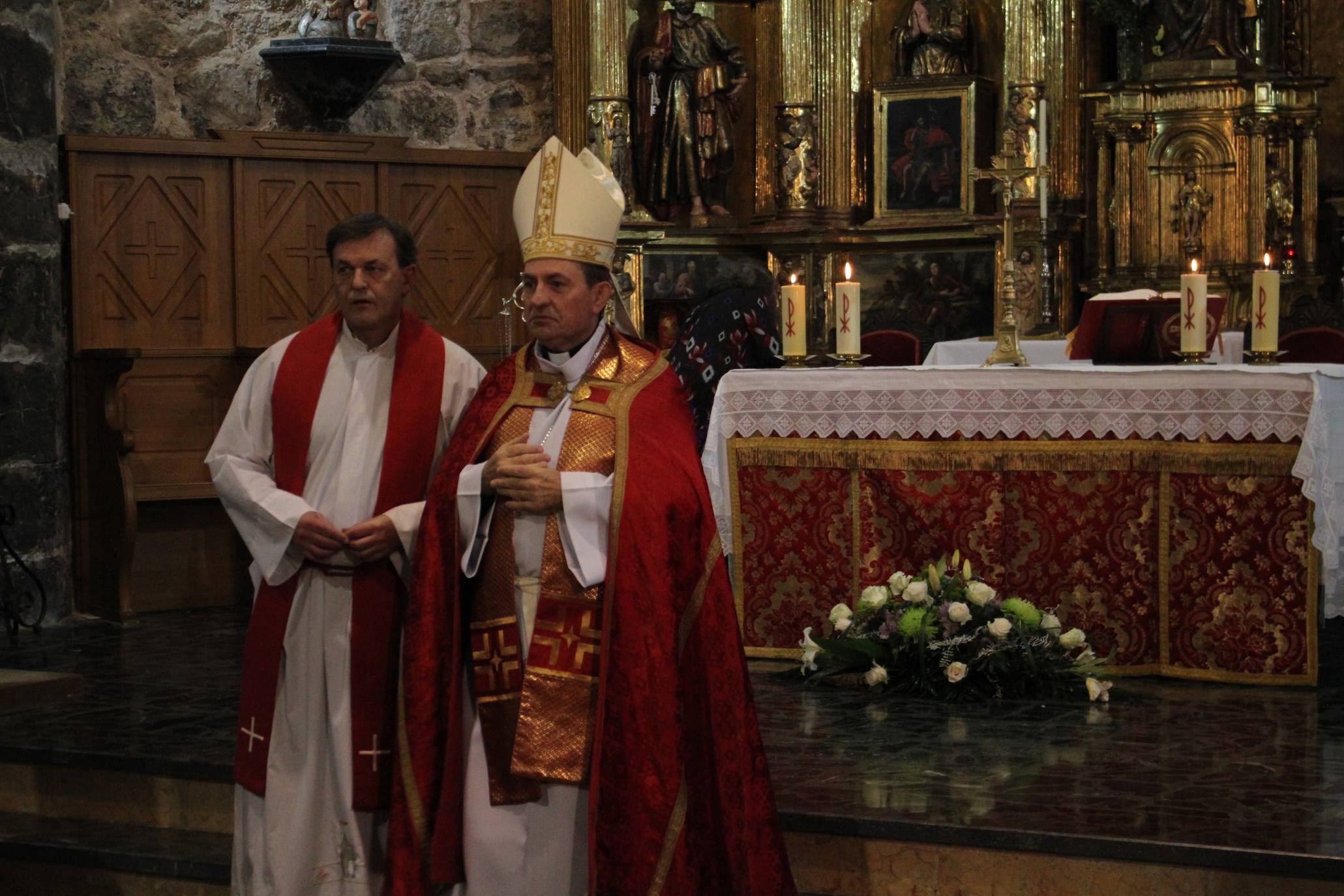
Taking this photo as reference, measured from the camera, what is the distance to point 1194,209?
8.36m

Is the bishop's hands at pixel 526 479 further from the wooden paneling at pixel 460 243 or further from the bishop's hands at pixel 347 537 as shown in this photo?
the wooden paneling at pixel 460 243

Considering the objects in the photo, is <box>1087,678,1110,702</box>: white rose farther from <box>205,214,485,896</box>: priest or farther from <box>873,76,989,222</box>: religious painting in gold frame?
<box>873,76,989,222</box>: religious painting in gold frame

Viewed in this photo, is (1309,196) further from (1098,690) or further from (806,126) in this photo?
(1098,690)

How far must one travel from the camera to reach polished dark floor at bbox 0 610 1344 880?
380 cm

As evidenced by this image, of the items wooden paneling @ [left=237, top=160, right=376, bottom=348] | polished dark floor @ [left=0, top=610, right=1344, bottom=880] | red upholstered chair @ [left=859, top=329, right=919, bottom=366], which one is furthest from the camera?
red upholstered chair @ [left=859, top=329, right=919, bottom=366]

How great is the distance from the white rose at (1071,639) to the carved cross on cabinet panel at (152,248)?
4.70 meters

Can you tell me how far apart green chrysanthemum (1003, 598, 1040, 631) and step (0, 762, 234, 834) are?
7.72 ft

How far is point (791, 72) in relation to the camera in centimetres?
927

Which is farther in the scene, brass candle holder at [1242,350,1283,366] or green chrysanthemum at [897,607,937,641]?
brass candle holder at [1242,350,1283,366]

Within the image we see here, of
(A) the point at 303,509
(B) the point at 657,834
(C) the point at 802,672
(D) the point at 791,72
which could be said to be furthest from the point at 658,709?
(D) the point at 791,72

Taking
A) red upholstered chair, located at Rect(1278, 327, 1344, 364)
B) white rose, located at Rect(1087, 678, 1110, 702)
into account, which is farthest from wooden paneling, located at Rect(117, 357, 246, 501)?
red upholstered chair, located at Rect(1278, 327, 1344, 364)

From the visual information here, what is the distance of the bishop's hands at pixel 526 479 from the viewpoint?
322 centimetres

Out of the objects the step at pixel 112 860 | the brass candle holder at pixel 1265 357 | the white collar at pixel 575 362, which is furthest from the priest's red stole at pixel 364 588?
the brass candle holder at pixel 1265 357

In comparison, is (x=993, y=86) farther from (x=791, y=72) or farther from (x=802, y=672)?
(x=802, y=672)
